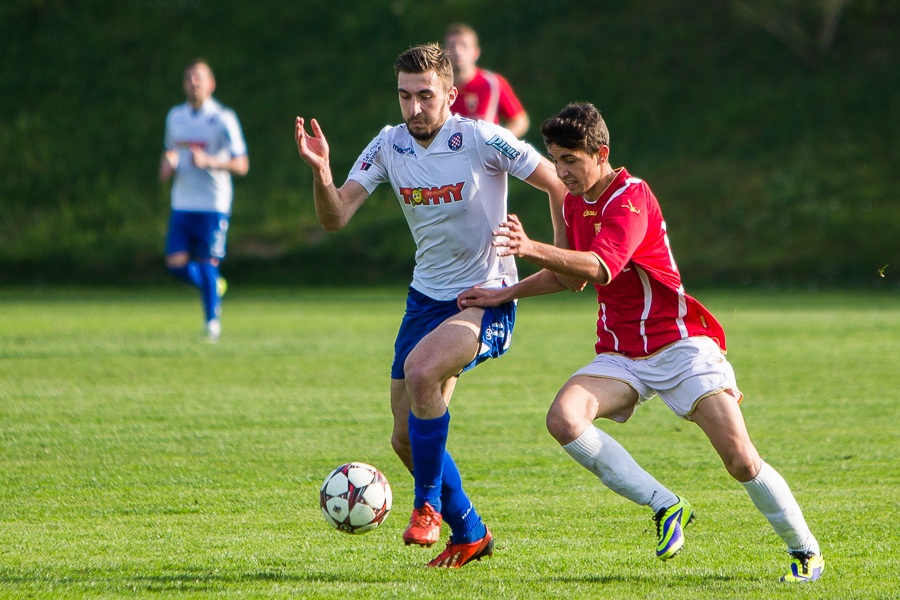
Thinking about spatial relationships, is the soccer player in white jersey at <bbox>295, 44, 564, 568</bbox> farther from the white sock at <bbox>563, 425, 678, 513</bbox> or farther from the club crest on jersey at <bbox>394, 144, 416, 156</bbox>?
the white sock at <bbox>563, 425, 678, 513</bbox>

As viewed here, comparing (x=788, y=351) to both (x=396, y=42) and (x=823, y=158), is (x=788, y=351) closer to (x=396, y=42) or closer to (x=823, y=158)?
(x=823, y=158)

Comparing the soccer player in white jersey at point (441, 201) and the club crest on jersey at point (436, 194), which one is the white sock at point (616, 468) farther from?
the club crest on jersey at point (436, 194)

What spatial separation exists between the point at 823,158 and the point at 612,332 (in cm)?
1943

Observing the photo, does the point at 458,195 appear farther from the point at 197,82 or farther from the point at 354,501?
the point at 197,82

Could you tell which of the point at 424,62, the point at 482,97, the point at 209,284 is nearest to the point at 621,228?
the point at 424,62

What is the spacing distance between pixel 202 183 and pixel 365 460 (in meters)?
6.14

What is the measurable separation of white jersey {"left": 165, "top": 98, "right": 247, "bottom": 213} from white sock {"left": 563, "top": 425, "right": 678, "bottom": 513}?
311 inches

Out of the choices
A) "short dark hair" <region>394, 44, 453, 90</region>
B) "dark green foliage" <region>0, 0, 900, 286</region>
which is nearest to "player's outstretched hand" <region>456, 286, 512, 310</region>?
"short dark hair" <region>394, 44, 453, 90</region>

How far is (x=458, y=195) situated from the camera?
448 cm

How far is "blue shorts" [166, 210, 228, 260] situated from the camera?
11156mm

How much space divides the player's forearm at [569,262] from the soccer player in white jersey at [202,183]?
7.81 metres

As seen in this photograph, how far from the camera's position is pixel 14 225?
22891mm

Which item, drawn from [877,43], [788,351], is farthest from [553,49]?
[788,351]

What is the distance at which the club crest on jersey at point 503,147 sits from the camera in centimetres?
448
